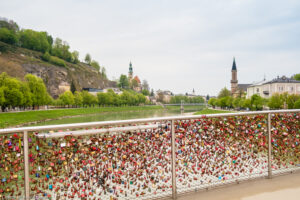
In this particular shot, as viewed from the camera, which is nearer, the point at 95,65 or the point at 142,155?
the point at 142,155

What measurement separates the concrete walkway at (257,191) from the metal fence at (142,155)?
0.10 meters

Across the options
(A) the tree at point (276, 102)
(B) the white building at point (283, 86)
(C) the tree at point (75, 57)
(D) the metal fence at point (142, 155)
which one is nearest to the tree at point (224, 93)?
(B) the white building at point (283, 86)

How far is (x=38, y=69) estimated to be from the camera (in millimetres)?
78250

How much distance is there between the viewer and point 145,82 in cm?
15412

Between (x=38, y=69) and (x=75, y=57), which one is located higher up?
(x=75, y=57)

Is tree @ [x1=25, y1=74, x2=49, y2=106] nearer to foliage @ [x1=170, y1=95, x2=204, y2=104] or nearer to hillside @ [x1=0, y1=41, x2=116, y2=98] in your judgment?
hillside @ [x1=0, y1=41, x2=116, y2=98]

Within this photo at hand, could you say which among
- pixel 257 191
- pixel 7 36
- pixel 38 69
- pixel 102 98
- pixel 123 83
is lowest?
pixel 257 191

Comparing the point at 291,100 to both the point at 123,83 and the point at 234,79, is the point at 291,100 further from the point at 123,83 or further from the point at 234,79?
the point at 123,83

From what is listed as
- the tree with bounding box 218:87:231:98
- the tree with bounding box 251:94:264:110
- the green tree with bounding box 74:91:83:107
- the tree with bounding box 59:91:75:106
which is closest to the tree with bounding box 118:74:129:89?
the tree with bounding box 218:87:231:98

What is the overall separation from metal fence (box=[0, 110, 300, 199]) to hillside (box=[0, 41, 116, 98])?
75858 millimetres

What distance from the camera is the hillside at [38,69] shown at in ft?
228

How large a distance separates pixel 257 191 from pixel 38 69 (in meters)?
87.1

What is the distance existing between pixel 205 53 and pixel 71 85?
232 ft

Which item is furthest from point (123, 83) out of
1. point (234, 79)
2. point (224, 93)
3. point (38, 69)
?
point (234, 79)
